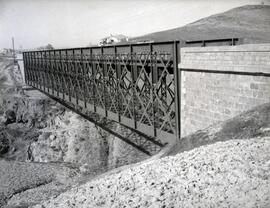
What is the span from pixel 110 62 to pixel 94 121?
811 cm

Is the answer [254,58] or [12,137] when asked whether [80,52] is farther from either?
[254,58]

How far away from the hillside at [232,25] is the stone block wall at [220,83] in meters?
33.7

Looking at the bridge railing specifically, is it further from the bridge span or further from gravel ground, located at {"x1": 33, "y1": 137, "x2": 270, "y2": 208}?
gravel ground, located at {"x1": 33, "y1": 137, "x2": 270, "y2": 208}

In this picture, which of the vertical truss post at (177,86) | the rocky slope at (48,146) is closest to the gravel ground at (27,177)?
the rocky slope at (48,146)

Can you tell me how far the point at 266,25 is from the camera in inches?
1955

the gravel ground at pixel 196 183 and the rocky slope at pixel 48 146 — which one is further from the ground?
the gravel ground at pixel 196 183

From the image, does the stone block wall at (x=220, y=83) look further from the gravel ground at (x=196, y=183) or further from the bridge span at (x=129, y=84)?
the gravel ground at (x=196, y=183)

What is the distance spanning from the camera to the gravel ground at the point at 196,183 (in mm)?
5035

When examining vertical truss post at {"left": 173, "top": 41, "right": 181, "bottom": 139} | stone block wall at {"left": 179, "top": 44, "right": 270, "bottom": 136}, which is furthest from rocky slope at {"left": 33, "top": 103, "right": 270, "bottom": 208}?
vertical truss post at {"left": 173, "top": 41, "right": 181, "bottom": 139}


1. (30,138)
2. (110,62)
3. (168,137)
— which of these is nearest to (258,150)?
(168,137)

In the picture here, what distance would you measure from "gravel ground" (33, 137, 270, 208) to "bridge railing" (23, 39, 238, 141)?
17.3 ft

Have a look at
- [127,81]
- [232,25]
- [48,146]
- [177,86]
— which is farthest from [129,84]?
[232,25]

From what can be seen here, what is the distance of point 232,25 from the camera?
5112cm

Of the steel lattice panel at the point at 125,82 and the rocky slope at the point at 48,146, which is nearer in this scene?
the steel lattice panel at the point at 125,82
